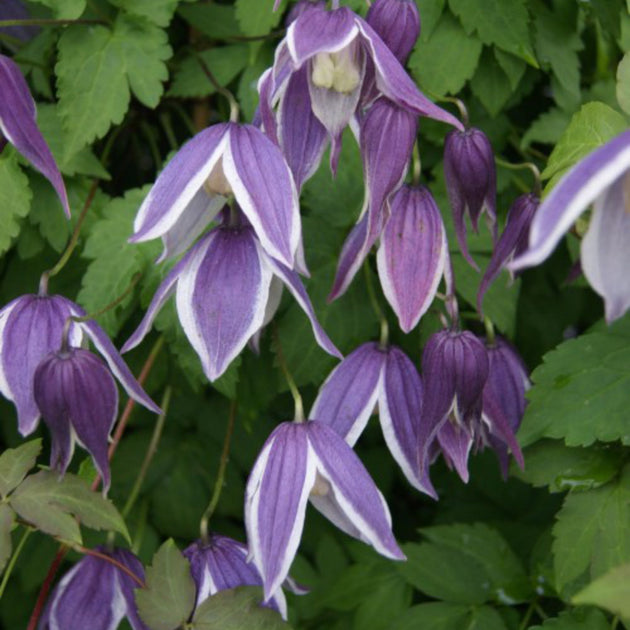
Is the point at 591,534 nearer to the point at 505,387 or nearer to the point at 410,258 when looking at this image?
the point at 505,387

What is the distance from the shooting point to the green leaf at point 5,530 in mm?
972

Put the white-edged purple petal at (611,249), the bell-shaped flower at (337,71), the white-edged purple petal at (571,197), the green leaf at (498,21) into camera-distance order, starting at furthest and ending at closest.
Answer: the green leaf at (498,21) < the bell-shaped flower at (337,71) < the white-edged purple petal at (611,249) < the white-edged purple petal at (571,197)

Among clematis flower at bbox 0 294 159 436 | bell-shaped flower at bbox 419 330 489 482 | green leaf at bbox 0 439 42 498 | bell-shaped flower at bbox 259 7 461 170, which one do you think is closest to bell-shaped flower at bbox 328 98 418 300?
bell-shaped flower at bbox 259 7 461 170

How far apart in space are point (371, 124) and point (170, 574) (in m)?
0.44

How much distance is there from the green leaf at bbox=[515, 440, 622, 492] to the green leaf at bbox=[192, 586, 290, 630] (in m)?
0.33

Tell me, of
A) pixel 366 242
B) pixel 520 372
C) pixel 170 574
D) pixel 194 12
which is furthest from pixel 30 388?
pixel 194 12

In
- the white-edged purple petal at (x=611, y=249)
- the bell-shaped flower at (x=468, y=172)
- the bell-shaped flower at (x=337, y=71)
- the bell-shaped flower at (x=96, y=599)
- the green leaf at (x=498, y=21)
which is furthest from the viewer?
the green leaf at (x=498, y=21)

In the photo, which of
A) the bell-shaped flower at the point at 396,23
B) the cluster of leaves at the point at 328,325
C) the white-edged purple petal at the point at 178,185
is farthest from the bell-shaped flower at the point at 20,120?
the bell-shaped flower at the point at 396,23

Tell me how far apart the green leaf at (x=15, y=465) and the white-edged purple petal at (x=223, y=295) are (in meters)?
0.19

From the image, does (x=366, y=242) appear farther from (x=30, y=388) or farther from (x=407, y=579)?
(x=407, y=579)

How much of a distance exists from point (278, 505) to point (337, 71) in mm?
356

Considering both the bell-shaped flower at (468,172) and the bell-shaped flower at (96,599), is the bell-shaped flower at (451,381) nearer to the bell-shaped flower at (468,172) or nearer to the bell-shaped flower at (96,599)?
the bell-shaped flower at (468,172)

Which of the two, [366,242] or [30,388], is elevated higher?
[366,242]

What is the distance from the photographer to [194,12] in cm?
143
